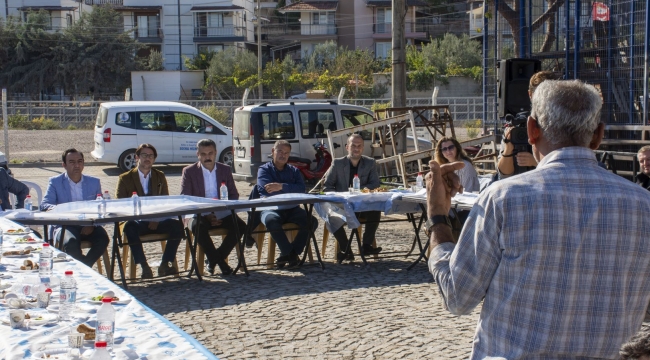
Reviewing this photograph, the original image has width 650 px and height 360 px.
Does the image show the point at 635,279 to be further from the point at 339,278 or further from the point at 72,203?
the point at 72,203

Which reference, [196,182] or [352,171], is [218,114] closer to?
[352,171]

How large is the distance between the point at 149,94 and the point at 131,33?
12959mm

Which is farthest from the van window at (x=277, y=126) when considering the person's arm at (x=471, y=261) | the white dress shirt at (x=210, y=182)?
the person's arm at (x=471, y=261)

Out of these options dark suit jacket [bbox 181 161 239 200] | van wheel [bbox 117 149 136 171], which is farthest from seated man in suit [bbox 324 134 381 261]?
van wheel [bbox 117 149 136 171]

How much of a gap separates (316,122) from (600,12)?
6105 mm

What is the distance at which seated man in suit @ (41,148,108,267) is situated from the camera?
25.9 feet

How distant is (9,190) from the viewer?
9.10 metres

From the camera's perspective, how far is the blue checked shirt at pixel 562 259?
2494 mm

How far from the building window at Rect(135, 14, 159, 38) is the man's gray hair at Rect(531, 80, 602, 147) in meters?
58.5

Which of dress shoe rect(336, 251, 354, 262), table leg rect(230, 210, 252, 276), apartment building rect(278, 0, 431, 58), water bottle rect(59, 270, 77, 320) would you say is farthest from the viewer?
apartment building rect(278, 0, 431, 58)

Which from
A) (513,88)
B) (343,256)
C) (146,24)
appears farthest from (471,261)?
(146,24)

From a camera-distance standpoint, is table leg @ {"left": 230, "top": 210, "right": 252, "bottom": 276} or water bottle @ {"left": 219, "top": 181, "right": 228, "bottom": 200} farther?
water bottle @ {"left": 219, "top": 181, "right": 228, "bottom": 200}

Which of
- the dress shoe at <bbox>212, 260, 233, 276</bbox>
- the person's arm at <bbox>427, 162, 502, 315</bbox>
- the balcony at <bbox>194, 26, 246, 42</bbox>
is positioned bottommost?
the dress shoe at <bbox>212, 260, 233, 276</bbox>

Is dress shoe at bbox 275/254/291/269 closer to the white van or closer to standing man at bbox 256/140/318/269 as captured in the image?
standing man at bbox 256/140/318/269
